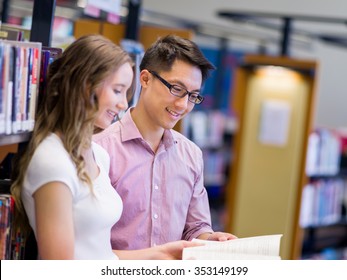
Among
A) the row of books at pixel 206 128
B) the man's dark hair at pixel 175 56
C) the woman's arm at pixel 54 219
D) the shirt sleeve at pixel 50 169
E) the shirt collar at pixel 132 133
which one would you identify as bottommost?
the row of books at pixel 206 128

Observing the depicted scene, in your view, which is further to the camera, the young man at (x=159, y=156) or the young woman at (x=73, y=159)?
the young man at (x=159, y=156)

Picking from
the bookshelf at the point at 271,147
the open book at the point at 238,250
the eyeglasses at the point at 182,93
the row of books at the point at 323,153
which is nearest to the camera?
the open book at the point at 238,250

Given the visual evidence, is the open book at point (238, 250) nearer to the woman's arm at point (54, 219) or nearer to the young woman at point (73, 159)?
the young woman at point (73, 159)

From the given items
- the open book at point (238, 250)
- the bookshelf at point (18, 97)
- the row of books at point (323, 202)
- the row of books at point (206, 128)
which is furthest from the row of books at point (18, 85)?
the row of books at point (206, 128)

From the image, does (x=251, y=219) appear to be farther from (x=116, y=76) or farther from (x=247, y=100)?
(x=116, y=76)

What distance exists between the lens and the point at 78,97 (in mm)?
1852

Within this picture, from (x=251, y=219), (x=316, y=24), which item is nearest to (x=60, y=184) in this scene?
(x=251, y=219)

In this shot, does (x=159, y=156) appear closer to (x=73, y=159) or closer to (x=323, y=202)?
(x=73, y=159)

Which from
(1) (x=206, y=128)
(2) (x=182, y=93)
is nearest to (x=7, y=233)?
(2) (x=182, y=93)

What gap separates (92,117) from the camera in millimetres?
1870

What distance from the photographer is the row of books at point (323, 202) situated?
6.67m

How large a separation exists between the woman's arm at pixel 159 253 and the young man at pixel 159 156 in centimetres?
16

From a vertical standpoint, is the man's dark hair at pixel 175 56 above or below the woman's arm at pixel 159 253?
above

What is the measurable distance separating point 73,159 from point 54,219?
18 centimetres
